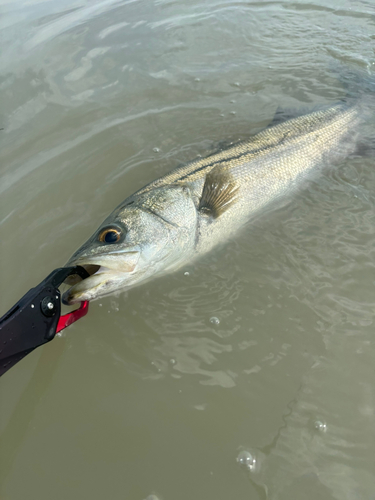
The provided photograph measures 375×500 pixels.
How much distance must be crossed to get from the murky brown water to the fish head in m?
0.35

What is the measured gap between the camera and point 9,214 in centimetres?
423

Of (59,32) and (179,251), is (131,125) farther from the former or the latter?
(59,32)

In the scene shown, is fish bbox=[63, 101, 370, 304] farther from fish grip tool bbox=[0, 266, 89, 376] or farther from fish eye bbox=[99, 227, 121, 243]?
fish grip tool bbox=[0, 266, 89, 376]

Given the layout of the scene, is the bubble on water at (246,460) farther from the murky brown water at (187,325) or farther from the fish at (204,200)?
the fish at (204,200)

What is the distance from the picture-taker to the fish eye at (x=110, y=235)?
3002 millimetres

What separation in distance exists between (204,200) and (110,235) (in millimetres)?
1035

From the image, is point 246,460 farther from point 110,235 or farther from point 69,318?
point 110,235

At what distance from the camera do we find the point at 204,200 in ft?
11.8

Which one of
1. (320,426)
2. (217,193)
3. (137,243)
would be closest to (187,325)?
(137,243)

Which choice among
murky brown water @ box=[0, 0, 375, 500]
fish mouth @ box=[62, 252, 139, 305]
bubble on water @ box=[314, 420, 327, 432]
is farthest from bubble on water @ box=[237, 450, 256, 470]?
fish mouth @ box=[62, 252, 139, 305]

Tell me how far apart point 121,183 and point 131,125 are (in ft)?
4.18

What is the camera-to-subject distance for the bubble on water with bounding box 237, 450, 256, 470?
226 centimetres

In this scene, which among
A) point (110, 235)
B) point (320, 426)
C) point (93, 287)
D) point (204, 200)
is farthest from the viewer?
point (204, 200)

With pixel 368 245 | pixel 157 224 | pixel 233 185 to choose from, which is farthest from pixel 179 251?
pixel 368 245
